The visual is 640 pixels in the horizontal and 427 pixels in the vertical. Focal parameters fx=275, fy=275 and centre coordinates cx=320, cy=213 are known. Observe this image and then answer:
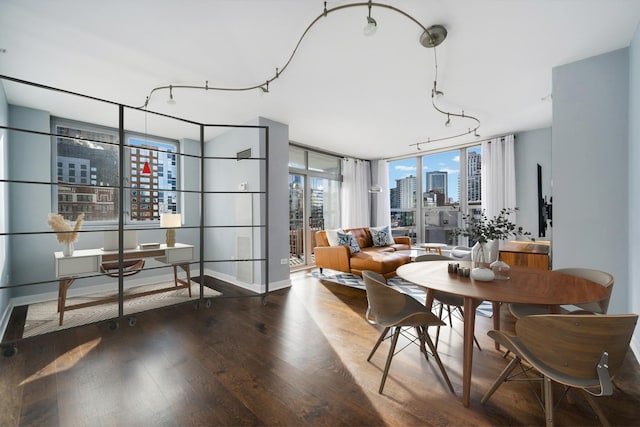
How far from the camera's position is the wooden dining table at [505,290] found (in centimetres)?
152

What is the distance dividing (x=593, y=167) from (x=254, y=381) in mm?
3499

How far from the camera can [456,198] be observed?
611cm

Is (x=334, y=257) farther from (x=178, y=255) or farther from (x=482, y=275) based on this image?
(x=482, y=275)

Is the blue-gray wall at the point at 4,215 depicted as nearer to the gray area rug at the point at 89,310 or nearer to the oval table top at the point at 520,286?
the gray area rug at the point at 89,310

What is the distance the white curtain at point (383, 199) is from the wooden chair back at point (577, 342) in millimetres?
5802

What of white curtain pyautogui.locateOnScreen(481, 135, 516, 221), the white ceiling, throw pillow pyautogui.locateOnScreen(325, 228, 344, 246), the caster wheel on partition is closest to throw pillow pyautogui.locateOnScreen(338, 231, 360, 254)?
throw pillow pyautogui.locateOnScreen(325, 228, 344, 246)

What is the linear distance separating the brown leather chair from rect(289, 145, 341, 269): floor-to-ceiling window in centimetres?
462

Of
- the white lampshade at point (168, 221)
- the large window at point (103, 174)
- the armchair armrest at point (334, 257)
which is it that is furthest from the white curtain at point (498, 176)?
the large window at point (103, 174)

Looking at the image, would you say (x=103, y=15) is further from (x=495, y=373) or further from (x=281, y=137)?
(x=495, y=373)

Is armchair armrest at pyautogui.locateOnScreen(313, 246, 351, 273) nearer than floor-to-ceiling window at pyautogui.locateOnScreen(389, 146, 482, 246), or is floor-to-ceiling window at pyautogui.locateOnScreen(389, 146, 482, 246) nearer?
armchair armrest at pyautogui.locateOnScreen(313, 246, 351, 273)

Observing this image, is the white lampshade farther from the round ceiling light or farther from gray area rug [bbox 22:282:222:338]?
the round ceiling light

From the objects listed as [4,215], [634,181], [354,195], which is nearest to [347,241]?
[354,195]

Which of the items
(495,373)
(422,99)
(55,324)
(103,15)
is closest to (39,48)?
(103,15)

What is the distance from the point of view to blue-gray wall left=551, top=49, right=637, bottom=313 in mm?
2477
